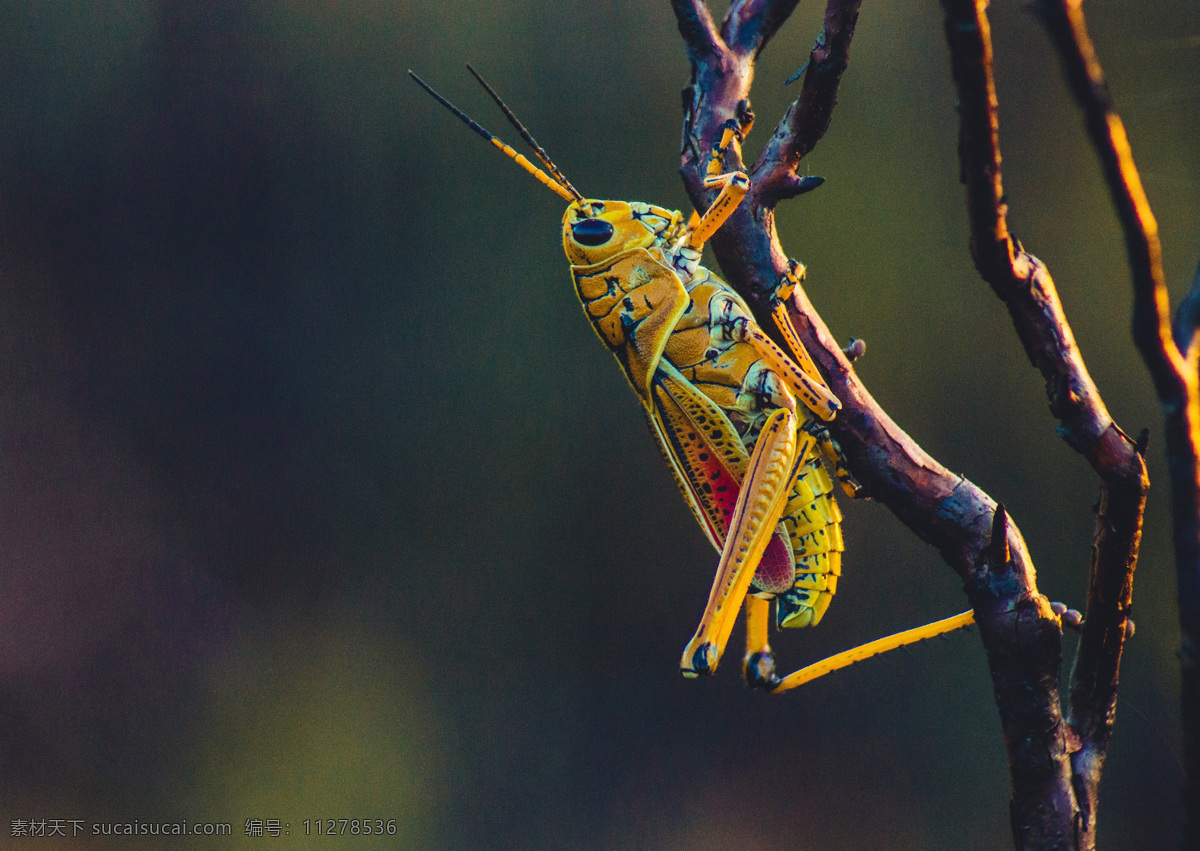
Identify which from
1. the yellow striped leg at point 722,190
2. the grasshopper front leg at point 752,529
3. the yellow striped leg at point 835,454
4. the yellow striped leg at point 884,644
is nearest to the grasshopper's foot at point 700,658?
the grasshopper front leg at point 752,529

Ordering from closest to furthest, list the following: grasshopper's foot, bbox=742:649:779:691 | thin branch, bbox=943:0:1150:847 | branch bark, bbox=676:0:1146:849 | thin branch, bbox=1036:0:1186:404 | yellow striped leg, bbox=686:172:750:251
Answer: thin branch, bbox=1036:0:1186:404 < thin branch, bbox=943:0:1150:847 < branch bark, bbox=676:0:1146:849 < yellow striped leg, bbox=686:172:750:251 < grasshopper's foot, bbox=742:649:779:691

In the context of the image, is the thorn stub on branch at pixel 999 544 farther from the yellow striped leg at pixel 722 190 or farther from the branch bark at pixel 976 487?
the yellow striped leg at pixel 722 190

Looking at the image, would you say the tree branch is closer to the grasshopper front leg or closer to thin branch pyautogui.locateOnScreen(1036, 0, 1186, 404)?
the grasshopper front leg

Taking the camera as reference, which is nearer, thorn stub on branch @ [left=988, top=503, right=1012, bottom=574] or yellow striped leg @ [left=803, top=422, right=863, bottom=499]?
thorn stub on branch @ [left=988, top=503, right=1012, bottom=574]

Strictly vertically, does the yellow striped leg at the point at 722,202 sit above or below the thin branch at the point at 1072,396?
above

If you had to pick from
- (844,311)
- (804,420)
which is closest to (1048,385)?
(804,420)

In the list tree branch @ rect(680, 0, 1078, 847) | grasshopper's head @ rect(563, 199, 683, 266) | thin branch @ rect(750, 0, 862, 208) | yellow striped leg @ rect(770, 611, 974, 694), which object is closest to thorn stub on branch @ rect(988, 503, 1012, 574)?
tree branch @ rect(680, 0, 1078, 847)

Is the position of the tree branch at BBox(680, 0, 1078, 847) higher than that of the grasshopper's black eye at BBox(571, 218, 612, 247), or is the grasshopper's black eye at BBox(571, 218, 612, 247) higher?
the grasshopper's black eye at BBox(571, 218, 612, 247)

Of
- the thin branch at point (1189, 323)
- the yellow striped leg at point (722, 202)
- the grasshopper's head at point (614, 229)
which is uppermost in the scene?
the grasshopper's head at point (614, 229)
